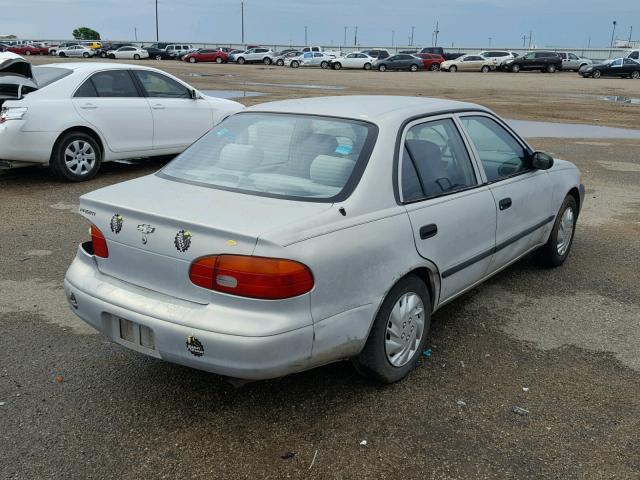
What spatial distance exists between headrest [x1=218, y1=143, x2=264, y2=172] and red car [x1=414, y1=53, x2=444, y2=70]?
52.3 metres

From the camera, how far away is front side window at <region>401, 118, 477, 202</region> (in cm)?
377

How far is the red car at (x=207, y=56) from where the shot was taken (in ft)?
203

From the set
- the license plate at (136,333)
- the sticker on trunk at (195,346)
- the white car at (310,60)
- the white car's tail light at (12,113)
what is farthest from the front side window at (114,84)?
the white car at (310,60)

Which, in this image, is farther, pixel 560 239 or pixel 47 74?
pixel 47 74

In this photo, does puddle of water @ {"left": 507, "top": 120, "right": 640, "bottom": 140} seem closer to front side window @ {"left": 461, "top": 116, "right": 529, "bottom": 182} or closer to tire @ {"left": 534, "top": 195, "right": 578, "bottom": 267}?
tire @ {"left": 534, "top": 195, "right": 578, "bottom": 267}

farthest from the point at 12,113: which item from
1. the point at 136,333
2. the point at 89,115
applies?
the point at 136,333

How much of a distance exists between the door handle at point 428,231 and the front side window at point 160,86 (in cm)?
692

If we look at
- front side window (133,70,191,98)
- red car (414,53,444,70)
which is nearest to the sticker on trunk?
front side window (133,70,191,98)

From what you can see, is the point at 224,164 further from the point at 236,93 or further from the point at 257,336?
the point at 236,93

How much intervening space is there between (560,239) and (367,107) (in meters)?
2.56

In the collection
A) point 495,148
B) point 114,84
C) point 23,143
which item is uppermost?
point 114,84

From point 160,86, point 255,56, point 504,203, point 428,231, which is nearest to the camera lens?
point 428,231

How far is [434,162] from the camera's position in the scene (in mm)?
4023

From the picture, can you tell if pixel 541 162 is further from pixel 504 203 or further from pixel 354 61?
pixel 354 61
